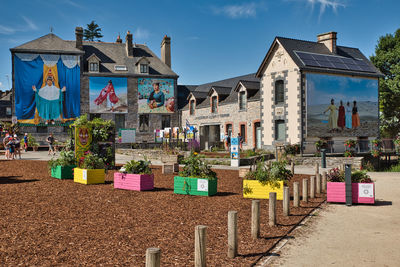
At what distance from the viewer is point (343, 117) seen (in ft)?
83.7

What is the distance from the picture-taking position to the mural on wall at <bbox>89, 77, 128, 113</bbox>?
119 ft

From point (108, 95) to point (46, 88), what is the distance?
5880 mm

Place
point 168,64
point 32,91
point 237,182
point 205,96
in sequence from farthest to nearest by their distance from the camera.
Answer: point 168,64 < point 205,96 < point 32,91 < point 237,182

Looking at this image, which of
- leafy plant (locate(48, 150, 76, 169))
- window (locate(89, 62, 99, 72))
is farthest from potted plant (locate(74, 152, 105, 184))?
window (locate(89, 62, 99, 72))

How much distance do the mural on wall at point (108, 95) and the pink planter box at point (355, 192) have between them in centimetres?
2997

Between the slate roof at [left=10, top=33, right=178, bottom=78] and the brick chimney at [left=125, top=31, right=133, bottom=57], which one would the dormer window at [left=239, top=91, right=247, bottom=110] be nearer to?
the slate roof at [left=10, top=33, right=178, bottom=78]

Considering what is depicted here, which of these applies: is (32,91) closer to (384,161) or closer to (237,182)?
(237,182)

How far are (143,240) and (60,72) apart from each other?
32789 mm

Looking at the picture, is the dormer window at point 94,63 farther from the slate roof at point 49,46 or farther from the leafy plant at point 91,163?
the leafy plant at point 91,163

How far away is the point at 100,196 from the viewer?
998cm

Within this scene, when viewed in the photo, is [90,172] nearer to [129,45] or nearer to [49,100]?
[49,100]

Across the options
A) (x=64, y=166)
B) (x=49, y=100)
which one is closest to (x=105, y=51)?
(x=49, y=100)

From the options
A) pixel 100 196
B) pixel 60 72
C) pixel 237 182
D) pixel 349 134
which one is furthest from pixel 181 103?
pixel 100 196

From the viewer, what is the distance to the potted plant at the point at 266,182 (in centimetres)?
974
